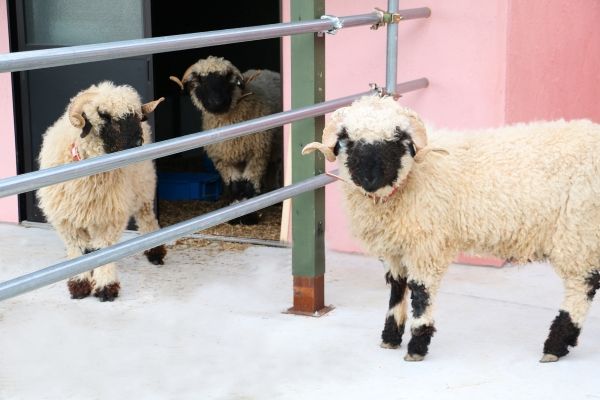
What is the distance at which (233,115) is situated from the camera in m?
7.73

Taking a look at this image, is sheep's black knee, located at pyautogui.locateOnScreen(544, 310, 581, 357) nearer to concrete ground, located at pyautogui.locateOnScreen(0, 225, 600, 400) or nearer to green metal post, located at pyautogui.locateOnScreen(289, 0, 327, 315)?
concrete ground, located at pyautogui.locateOnScreen(0, 225, 600, 400)

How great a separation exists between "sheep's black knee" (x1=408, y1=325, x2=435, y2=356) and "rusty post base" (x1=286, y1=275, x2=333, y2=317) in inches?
33.4

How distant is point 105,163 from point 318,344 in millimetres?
1609

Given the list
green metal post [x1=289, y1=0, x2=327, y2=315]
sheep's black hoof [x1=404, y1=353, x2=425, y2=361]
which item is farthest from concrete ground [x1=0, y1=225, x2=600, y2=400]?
green metal post [x1=289, y1=0, x2=327, y2=315]

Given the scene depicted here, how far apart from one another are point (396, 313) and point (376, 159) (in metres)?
0.89

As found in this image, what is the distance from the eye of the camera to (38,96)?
7293mm

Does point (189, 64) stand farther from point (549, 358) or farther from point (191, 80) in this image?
point (549, 358)

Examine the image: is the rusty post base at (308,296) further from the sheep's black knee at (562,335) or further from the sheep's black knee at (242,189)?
the sheep's black knee at (242,189)

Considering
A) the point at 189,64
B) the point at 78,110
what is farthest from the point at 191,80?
the point at 189,64

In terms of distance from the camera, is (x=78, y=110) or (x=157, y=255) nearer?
(x=78, y=110)

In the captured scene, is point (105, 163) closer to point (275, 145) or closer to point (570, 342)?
point (570, 342)

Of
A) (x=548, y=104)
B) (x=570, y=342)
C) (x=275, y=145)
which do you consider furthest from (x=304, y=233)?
(x=275, y=145)

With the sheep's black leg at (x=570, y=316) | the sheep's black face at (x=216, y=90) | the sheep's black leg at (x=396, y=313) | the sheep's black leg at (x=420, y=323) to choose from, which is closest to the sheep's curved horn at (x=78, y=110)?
the sheep's black leg at (x=396, y=313)

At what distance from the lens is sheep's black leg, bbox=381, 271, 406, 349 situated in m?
4.55
